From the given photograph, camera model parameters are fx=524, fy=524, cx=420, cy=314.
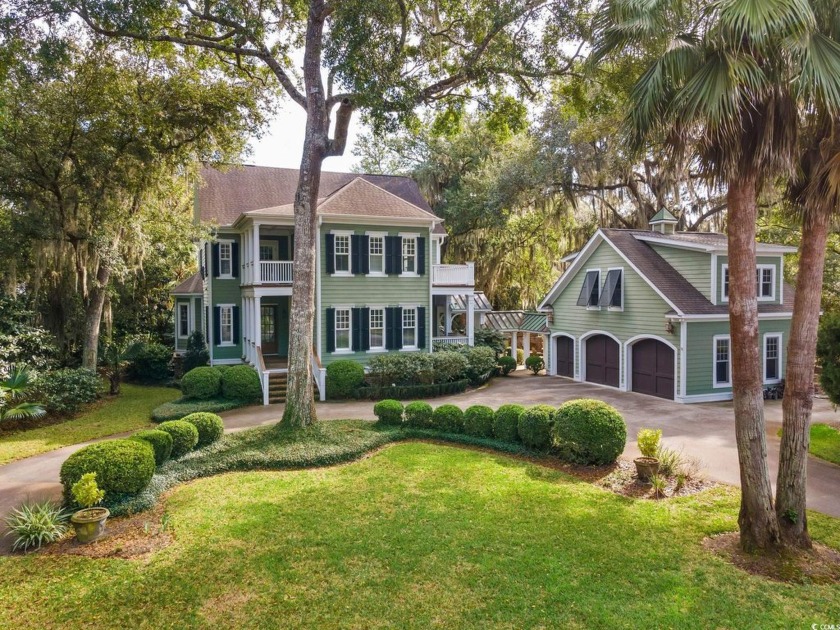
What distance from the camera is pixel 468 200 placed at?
27875 millimetres

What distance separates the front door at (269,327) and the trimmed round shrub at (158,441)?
12138mm

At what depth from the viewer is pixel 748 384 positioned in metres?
6.72

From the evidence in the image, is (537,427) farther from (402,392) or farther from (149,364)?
(149,364)

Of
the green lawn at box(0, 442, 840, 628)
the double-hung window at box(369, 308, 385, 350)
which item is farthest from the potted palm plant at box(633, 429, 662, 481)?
the double-hung window at box(369, 308, 385, 350)

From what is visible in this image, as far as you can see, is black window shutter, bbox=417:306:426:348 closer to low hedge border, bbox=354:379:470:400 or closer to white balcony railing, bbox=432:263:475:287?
white balcony railing, bbox=432:263:475:287

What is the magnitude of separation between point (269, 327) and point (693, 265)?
1644 centimetres

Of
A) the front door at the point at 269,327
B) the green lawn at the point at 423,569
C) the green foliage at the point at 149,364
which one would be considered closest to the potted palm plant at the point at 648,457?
the green lawn at the point at 423,569

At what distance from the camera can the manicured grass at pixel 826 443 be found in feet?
36.5

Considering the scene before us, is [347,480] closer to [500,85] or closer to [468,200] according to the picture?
[500,85]

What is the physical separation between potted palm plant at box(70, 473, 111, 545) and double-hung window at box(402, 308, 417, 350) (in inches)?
527

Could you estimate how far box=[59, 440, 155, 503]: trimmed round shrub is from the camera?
7.93 meters

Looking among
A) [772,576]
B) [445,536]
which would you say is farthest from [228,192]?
[772,576]

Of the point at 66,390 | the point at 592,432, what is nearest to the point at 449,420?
the point at 592,432

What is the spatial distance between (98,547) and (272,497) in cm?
257
